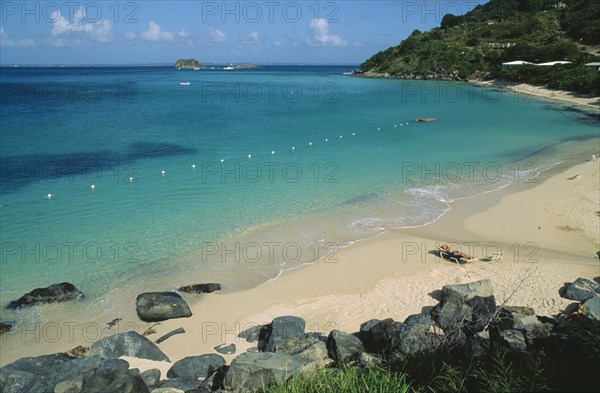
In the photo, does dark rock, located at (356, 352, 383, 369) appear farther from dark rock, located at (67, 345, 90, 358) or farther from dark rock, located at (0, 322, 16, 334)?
dark rock, located at (0, 322, 16, 334)

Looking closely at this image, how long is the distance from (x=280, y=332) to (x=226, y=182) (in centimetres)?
1406

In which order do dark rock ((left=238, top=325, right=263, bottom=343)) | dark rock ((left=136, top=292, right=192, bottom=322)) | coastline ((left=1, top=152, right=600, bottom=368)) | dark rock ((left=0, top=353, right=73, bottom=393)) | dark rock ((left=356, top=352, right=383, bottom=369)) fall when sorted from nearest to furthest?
dark rock ((left=0, top=353, right=73, bottom=393)), dark rock ((left=356, top=352, right=383, bottom=369)), dark rock ((left=238, top=325, right=263, bottom=343)), coastline ((left=1, top=152, right=600, bottom=368)), dark rock ((left=136, top=292, right=192, bottom=322))

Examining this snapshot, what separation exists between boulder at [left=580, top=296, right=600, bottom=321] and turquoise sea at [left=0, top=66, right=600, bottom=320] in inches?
290

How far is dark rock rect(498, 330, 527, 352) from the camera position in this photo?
7.52 metres

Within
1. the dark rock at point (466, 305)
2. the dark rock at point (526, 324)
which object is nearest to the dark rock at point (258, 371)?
the dark rock at point (466, 305)

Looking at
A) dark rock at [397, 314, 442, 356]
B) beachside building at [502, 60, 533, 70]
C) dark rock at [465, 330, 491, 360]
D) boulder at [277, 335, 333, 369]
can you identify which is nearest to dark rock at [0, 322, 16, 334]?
boulder at [277, 335, 333, 369]

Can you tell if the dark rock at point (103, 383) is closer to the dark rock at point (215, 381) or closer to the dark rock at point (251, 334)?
the dark rock at point (215, 381)

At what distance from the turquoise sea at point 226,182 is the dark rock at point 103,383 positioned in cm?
433

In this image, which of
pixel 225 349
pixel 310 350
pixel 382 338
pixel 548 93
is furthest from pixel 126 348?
pixel 548 93

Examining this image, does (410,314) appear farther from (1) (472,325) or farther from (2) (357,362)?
(2) (357,362)

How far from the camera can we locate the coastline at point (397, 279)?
435 inches

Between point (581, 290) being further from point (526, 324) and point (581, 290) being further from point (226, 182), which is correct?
point (226, 182)

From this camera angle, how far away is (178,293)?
41.9ft

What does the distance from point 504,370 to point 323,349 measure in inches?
156
